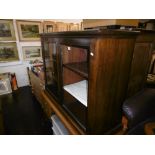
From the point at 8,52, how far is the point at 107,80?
305 centimetres

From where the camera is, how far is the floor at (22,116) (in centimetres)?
186

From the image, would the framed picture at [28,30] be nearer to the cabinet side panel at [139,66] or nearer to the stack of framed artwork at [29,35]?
the stack of framed artwork at [29,35]

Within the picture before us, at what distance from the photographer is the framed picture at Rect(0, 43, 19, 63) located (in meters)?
2.96

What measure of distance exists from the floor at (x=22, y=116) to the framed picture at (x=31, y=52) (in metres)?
0.98

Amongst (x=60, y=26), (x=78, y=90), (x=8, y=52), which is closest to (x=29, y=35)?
(x=8, y=52)

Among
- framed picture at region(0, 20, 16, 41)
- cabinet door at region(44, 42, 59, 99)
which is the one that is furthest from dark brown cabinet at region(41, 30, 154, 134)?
framed picture at region(0, 20, 16, 41)

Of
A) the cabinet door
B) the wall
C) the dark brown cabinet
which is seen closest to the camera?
the dark brown cabinet

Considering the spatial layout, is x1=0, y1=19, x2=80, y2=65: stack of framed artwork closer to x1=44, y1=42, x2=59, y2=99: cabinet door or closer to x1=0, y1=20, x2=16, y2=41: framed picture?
x1=0, y1=20, x2=16, y2=41: framed picture

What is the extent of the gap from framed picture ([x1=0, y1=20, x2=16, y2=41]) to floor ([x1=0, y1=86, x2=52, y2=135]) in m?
1.36

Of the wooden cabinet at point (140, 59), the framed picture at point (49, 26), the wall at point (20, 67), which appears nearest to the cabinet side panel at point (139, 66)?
the wooden cabinet at point (140, 59)

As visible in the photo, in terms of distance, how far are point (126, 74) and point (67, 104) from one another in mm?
605
